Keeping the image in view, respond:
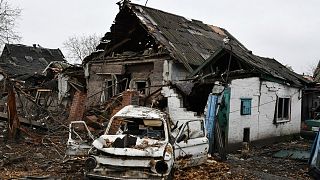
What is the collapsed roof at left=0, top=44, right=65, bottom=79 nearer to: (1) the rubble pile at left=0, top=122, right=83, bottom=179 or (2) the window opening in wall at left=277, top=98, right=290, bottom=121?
(1) the rubble pile at left=0, top=122, right=83, bottom=179

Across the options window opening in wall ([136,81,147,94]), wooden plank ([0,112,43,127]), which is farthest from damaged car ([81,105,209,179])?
window opening in wall ([136,81,147,94])

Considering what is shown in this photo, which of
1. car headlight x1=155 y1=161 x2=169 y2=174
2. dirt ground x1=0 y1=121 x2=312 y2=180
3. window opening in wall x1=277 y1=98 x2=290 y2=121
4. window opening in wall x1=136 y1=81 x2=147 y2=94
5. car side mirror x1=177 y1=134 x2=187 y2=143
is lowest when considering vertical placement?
dirt ground x1=0 y1=121 x2=312 y2=180

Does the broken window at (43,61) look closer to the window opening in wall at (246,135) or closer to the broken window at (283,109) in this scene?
the broken window at (283,109)

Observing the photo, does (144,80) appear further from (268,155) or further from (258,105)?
(268,155)

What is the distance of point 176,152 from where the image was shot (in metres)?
8.43

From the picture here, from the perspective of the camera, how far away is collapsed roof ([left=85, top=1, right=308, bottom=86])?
1591cm

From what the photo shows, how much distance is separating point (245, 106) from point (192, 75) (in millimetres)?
2539

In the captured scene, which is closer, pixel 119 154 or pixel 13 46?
pixel 119 154

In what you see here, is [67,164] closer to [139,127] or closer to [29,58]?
[139,127]

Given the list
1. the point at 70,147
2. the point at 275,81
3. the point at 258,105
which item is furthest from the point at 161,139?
the point at 275,81

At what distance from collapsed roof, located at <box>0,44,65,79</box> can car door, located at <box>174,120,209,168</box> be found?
32.8m

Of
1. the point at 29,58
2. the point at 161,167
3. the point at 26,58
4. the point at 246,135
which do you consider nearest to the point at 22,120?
the point at 161,167

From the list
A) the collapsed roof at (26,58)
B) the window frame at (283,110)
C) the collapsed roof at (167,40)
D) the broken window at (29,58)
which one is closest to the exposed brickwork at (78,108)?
the collapsed roof at (167,40)

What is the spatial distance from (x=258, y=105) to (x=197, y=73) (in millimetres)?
2782
